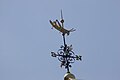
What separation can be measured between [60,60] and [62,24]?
5.03 feet

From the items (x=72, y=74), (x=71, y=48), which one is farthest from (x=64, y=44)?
(x=72, y=74)

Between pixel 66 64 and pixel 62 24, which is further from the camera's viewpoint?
pixel 62 24

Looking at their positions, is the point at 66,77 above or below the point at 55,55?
below

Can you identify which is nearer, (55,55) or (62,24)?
(55,55)

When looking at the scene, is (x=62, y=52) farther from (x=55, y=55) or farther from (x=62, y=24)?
(x=62, y=24)

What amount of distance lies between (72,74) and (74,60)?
500 millimetres

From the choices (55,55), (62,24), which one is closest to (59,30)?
(62,24)

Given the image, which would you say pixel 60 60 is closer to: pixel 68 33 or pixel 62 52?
pixel 62 52

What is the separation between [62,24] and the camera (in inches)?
501

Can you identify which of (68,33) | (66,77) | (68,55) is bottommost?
(66,77)

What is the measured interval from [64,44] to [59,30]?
0.65 meters

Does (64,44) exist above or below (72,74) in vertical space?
above

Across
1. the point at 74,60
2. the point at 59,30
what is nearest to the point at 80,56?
the point at 74,60

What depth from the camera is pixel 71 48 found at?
39.3ft
